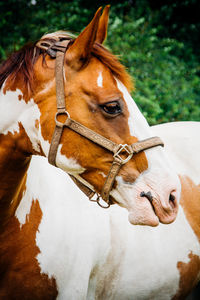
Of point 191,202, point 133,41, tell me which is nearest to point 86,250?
point 191,202

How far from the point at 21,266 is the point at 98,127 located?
96 centimetres

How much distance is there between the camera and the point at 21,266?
1744 mm

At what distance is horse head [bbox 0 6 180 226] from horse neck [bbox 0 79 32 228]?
60mm

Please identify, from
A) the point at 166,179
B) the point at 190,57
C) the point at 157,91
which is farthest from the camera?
the point at 190,57

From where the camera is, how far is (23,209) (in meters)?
1.82

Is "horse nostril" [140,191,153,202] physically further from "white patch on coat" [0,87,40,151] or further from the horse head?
"white patch on coat" [0,87,40,151]

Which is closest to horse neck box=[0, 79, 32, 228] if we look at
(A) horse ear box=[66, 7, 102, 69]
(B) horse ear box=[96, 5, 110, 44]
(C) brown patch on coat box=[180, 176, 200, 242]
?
(A) horse ear box=[66, 7, 102, 69]

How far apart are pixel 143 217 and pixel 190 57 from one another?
7116mm

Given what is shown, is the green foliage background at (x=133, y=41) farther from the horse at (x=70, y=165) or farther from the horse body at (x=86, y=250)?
the horse at (x=70, y=165)

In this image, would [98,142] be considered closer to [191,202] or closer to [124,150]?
[124,150]

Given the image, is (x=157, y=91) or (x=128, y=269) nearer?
(x=128, y=269)

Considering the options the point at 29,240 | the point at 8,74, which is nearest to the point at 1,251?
the point at 29,240

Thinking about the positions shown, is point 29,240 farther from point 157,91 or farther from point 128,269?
point 157,91

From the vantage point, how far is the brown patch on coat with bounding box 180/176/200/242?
8.29ft
